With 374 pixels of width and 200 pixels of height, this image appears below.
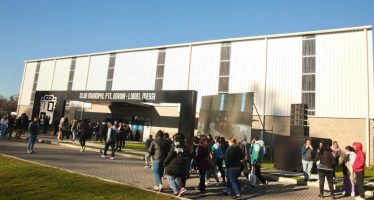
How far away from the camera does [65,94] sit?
2816cm

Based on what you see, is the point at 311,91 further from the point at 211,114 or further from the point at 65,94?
the point at 65,94

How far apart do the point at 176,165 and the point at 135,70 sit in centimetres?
2943

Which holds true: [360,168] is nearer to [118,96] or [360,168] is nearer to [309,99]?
[309,99]

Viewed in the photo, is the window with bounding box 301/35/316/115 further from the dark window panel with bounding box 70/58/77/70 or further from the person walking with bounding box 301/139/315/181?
the dark window panel with bounding box 70/58/77/70

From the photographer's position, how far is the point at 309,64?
1068 inches

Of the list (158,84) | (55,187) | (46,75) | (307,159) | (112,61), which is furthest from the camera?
(46,75)

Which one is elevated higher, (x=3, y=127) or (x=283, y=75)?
(x=283, y=75)

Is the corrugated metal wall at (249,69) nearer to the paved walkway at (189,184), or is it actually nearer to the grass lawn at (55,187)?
the paved walkway at (189,184)

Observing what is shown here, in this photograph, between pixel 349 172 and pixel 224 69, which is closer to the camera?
pixel 349 172

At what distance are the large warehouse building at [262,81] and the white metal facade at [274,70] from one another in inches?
2.8

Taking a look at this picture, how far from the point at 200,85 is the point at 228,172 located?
75.2 feet

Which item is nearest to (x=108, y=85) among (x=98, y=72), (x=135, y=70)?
(x=98, y=72)

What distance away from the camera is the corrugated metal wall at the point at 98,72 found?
39.7 m

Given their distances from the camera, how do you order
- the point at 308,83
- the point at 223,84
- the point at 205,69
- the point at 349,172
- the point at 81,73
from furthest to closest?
the point at 81,73 → the point at 205,69 → the point at 223,84 → the point at 308,83 → the point at 349,172
